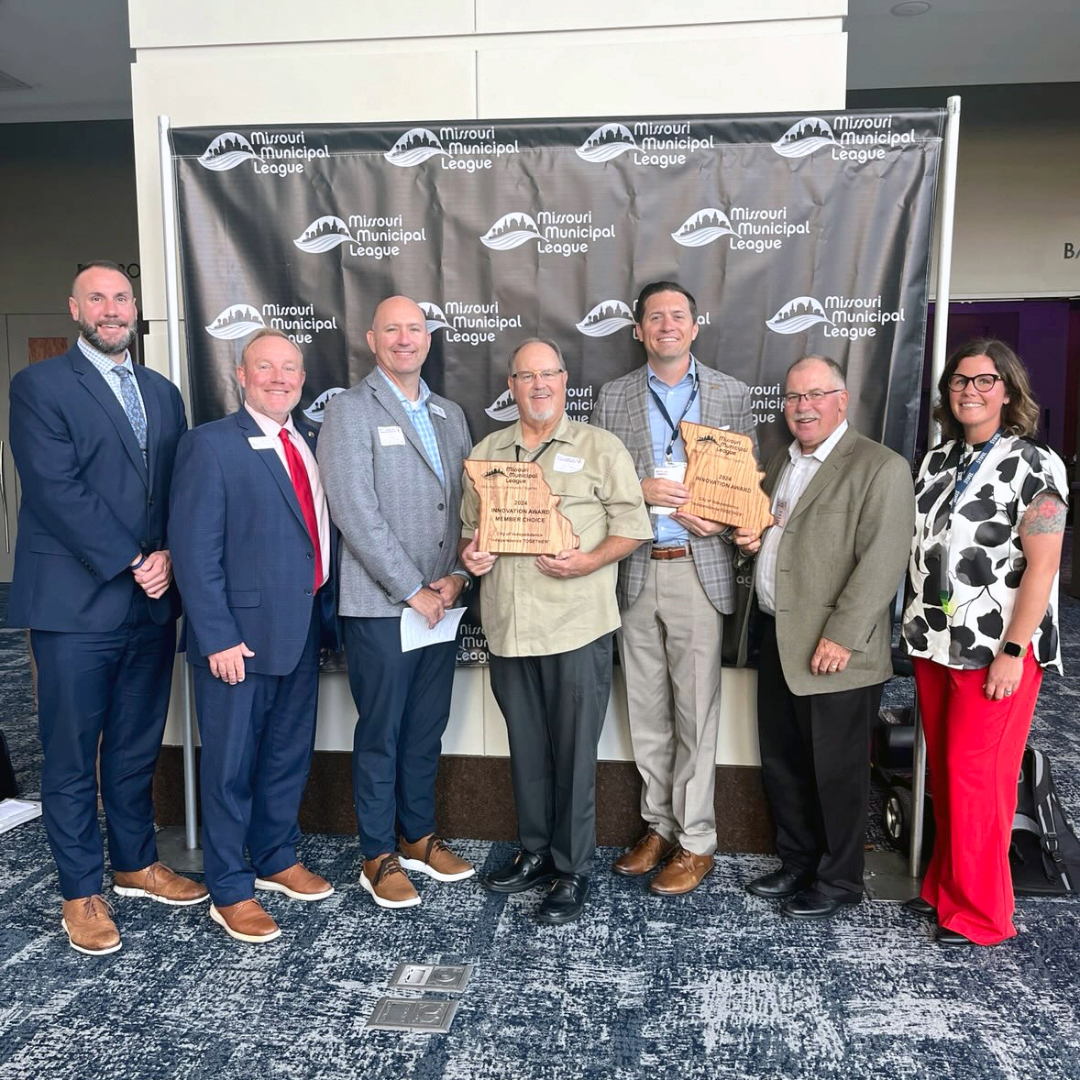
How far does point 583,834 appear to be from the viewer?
9.16 feet

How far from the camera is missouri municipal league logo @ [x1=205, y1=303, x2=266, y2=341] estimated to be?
3.21m

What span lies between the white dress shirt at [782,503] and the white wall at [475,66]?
0.52m

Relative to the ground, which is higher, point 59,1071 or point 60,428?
point 60,428

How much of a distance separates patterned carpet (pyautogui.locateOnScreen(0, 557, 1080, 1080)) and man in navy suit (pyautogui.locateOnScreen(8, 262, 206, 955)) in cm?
29

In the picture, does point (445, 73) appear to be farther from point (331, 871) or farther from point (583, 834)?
point (331, 871)

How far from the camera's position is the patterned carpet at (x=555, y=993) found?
2068mm

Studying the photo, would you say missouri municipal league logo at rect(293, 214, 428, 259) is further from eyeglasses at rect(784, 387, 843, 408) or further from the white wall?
eyeglasses at rect(784, 387, 843, 408)

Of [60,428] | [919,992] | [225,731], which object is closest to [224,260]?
[60,428]

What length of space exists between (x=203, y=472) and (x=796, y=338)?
198cm

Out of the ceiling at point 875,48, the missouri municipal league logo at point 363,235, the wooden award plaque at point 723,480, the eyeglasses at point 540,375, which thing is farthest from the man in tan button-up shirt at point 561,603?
the ceiling at point 875,48

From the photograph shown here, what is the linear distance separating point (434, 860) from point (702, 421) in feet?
5.65

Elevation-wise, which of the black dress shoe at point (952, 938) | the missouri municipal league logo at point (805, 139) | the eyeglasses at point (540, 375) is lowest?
the black dress shoe at point (952, 938)

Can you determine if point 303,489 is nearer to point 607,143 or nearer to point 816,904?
point 607,143

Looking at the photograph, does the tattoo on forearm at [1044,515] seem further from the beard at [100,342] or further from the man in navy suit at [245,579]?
the beard at [100,342]
